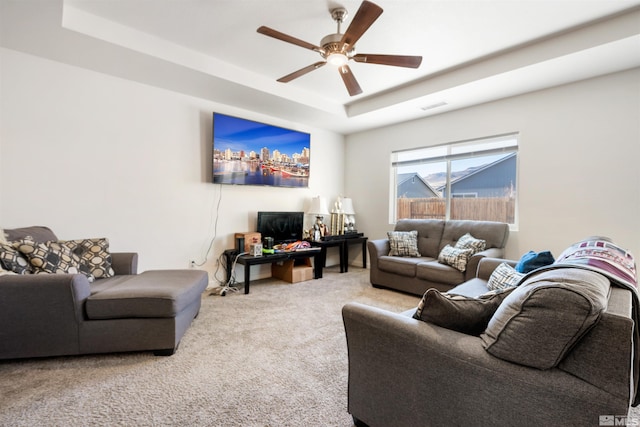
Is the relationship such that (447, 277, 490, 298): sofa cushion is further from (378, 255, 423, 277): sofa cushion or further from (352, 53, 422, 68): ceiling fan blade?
(352, 53, 422, 68): ceiling fan blade

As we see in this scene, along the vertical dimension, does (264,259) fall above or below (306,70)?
below

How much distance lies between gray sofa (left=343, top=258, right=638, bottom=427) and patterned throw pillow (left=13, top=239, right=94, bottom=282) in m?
2.38

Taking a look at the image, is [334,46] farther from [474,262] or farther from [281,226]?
[281,226]

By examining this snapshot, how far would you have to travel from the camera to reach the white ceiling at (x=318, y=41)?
2.27 metres

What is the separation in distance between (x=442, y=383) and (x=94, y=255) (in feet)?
9.71

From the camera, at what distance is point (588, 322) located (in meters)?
0.84

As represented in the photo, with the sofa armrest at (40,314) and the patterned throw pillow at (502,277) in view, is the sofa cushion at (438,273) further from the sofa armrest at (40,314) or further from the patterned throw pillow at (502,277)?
the sofa armrest at (40,314)

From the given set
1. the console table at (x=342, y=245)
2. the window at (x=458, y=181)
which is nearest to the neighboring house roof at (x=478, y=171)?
the window at (x=458, y=181)

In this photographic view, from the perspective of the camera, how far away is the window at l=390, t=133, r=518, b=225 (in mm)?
3701

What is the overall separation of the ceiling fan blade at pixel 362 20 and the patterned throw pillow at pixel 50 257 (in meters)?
2.86

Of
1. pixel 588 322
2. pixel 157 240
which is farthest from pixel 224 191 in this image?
pixel 588 322

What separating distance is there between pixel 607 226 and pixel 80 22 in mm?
5378

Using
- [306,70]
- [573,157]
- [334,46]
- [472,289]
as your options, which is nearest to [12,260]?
[306,70]

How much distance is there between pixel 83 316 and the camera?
6.49ft
